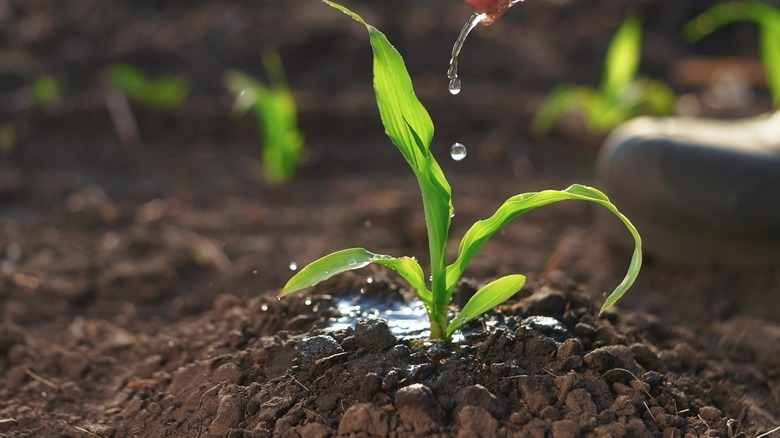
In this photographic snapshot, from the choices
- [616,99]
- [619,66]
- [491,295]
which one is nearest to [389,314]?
[491,295]

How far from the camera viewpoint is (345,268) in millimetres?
1616

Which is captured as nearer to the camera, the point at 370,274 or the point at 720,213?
the point at 370,274

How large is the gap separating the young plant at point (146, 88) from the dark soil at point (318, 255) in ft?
0.23

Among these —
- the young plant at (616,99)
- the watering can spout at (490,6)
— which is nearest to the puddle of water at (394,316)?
the watering can spout at (490,6)

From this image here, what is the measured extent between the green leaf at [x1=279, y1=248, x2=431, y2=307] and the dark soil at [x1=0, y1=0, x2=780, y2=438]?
111 millimetres

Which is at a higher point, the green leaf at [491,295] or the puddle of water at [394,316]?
the green leaf at [491,295]

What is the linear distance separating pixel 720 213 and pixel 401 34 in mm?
3303

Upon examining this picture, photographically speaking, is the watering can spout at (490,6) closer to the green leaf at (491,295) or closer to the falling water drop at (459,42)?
the falling water drop at (459,42)

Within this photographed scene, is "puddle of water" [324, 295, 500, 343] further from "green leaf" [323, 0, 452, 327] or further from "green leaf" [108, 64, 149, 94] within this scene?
"green leaf" [108, 64, 149, 94]

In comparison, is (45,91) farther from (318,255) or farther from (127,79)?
(318,255)

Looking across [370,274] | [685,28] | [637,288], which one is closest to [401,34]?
[685,28]

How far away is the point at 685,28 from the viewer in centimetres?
693

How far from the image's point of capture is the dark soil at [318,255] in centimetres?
166

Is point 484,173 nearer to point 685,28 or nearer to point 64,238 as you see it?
point 64,238
